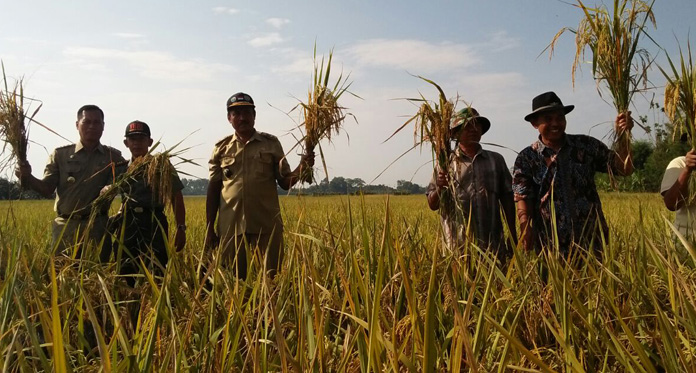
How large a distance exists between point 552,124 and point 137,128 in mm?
2666

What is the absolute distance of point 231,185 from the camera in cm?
370

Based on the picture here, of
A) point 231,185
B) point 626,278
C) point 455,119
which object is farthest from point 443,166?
point 231,185

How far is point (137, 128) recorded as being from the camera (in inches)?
135

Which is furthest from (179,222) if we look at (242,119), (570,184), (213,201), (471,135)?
(570,184)

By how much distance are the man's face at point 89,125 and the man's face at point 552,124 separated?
9.94 feet

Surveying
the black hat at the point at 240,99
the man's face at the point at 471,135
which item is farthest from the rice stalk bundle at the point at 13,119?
the man's face at the point at 471,135

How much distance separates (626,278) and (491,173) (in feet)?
4.07

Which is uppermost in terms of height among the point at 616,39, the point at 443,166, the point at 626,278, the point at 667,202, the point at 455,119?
the point at 616,39

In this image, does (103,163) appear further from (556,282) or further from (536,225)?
(556,282)

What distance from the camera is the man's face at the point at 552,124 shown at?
2.95 m

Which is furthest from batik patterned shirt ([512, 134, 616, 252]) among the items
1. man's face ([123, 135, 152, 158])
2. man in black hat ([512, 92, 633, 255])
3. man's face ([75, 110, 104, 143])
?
man's face ([75, 110, 104, 143])

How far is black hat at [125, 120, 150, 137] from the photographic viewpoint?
134 inches

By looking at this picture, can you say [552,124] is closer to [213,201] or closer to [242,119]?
[242,119]

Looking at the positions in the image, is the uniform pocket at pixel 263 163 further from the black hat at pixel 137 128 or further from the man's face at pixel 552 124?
the man's face at pixel 552 124
